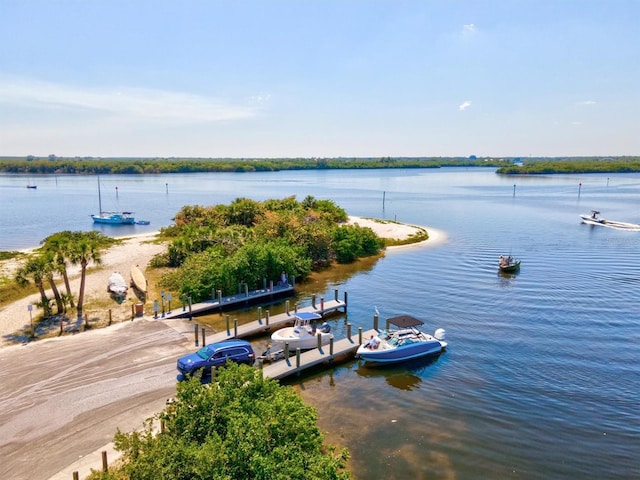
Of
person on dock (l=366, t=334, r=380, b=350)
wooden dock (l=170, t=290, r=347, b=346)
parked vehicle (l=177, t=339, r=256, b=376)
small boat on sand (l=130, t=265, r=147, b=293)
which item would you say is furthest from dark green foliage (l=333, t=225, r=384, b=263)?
parked vehicle (l=177, t=339, r=256, b=376)

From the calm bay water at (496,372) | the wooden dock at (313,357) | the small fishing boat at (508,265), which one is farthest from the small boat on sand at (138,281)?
the small fishing boat at (508,265)

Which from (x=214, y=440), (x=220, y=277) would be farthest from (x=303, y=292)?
(x=214, y=440)

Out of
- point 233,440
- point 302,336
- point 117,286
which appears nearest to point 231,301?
point 302,336

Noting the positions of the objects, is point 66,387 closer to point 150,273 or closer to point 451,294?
point 150,273

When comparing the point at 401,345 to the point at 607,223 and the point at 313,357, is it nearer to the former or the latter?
the point at 313,357

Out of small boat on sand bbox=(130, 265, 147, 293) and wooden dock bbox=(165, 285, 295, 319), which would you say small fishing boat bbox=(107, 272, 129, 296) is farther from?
wooden dock bbox=(165, 285, 295, 319)
